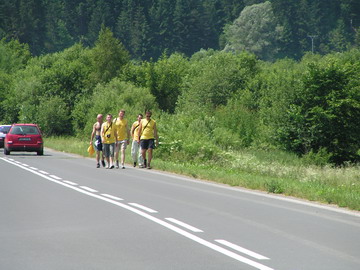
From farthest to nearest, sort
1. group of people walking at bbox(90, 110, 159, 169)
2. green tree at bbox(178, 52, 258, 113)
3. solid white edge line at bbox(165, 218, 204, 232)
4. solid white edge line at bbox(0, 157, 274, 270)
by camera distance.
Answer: green tree at bbox(178, 52, 258, 113)
group of people walking at bbox(90, 110, 159, 169)
solid white edge line at bbox(165, 218, 204, 232)
solid white edge line at bbox(0, 157, 274, 270)

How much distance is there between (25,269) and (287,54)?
447 ft

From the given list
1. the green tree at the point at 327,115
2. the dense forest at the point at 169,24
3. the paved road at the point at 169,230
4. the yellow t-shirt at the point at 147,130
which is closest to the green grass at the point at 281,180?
the paved road at the point at 169,230

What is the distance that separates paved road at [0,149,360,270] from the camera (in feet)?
26.7

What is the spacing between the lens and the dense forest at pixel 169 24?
14012 centimetres

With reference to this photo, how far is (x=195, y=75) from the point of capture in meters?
81.9

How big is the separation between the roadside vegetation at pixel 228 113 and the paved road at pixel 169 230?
174 centimetres

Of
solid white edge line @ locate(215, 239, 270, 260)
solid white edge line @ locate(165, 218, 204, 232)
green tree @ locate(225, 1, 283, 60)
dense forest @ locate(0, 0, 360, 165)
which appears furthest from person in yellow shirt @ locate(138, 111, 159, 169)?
green tree @ locate(225, 1, 283, 60)

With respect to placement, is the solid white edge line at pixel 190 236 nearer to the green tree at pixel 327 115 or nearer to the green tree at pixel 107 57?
the green tree at pixel 327 115

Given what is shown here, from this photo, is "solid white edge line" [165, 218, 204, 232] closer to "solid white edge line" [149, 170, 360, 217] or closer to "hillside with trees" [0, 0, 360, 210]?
"solid white edge line" [149, 170, 360, 217]

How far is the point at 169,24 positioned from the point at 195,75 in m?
69.6

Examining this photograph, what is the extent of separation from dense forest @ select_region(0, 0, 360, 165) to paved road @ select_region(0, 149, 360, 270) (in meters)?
14.0

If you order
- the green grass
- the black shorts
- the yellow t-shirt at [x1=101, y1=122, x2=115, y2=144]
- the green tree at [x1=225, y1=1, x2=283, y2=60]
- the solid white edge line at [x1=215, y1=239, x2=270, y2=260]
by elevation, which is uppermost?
the green tree at [x1=225, y1=1, x2=283, y2=60]

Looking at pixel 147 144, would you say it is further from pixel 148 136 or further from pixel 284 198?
pixel 284 198

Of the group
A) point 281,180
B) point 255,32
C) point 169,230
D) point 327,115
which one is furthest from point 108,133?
point 255,32
